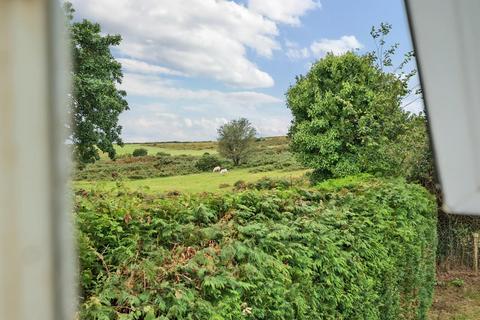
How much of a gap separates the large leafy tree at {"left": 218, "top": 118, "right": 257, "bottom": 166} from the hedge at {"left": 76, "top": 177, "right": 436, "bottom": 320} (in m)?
30.5

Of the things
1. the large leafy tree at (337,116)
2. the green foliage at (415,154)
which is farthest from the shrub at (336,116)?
the green foliage at (415,154)

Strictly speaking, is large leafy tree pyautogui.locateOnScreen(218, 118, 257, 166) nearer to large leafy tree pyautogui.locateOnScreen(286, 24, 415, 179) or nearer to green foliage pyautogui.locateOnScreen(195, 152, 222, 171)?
green foliage pyautogui.locateOnScreen(195, 152, 222, 171)

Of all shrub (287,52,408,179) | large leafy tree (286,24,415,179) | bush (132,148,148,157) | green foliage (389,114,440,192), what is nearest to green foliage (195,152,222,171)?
bush (132,148,148,157)

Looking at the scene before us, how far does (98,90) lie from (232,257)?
20536 mm

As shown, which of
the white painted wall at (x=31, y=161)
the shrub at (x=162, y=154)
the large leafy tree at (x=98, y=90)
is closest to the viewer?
the white painted wall at (x=31, y=161)

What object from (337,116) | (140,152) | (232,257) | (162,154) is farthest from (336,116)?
(232,257)

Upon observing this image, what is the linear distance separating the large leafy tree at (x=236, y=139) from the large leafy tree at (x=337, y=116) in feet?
40.5

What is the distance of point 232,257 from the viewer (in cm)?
254

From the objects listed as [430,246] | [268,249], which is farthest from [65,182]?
[430,246]

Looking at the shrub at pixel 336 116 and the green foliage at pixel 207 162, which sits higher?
the shrub at pixel 336 116

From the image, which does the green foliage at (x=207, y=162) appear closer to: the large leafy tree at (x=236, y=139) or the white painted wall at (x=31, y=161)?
the large leafy tree at (x=236, y=139)

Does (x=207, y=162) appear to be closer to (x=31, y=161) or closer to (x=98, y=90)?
(x=98, y=90)

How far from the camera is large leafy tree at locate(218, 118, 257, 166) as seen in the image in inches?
1393

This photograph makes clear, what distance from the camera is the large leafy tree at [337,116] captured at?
1827 cm
